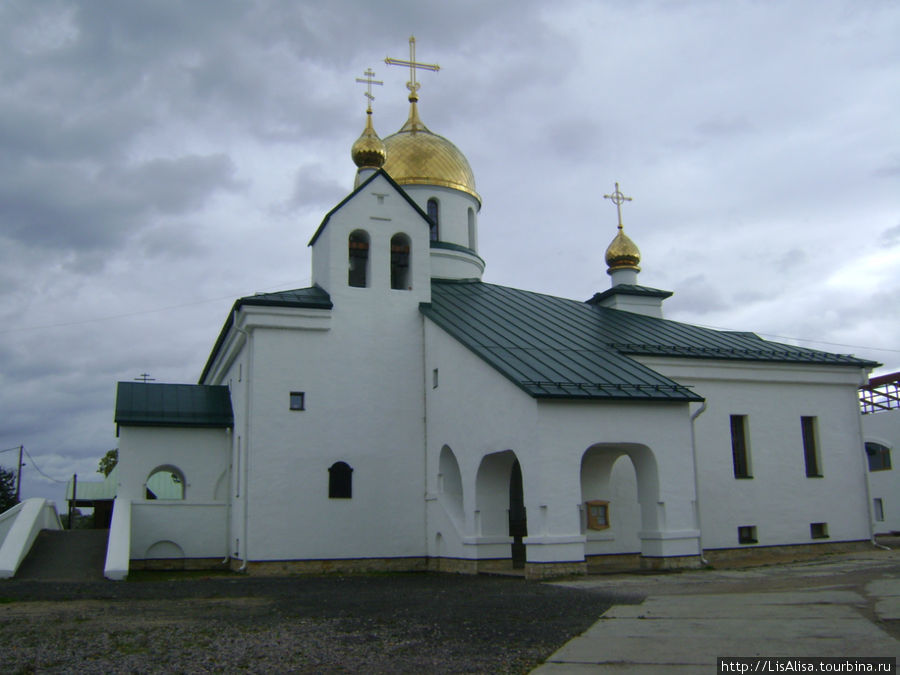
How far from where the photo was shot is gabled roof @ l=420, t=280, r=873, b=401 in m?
15.7

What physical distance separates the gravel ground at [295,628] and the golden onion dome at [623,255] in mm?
14498

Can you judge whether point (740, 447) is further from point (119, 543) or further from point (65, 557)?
point (65, 557)

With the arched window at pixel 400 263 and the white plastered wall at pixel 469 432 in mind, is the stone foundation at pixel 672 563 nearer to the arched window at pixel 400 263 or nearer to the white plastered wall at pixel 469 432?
the white plastered wall at pixel 469 432

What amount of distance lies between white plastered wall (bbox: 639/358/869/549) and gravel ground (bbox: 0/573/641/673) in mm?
7982

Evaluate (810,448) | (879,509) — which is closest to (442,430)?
(810,448)

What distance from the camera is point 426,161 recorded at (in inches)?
989

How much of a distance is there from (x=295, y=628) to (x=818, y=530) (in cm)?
1588

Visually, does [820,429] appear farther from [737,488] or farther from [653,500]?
[653,500]

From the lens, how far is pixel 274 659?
23.7 feet

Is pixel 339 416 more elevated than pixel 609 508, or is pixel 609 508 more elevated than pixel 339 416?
pixel 339 416

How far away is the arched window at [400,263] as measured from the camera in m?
21.3

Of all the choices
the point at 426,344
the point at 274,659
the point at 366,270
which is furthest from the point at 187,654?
the point at 366,270

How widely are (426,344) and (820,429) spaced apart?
1036 centimetres

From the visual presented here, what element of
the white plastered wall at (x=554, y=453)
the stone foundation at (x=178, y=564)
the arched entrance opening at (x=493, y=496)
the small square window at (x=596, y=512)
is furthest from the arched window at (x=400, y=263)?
the stone foundation at (x=178, y=564)
